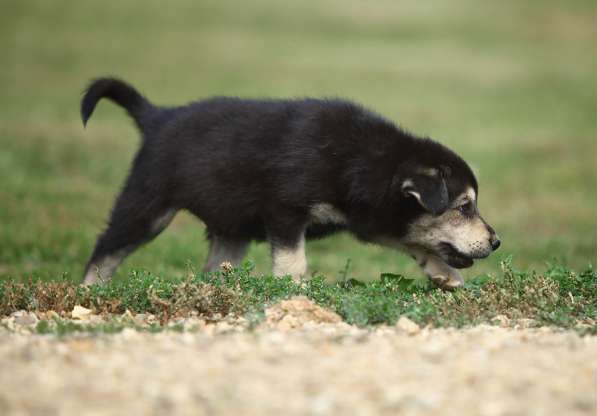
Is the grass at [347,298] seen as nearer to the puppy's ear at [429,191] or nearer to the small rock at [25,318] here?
the small rock at [25,318]

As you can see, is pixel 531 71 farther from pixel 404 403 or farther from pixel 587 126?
pixel 404 403

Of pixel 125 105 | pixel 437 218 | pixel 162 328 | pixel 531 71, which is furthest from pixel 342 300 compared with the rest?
pixel 531 71

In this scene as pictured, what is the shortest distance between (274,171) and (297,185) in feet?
0.96

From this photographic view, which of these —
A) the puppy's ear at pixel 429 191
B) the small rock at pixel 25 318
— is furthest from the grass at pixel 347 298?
the puppy's ear at pixel 429 191

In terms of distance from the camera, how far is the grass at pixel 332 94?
684cm

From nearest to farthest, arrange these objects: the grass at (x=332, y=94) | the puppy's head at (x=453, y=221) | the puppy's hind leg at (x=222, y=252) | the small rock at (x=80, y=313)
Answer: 1. the small rock at (x=80, y=313)
2. the grass at (x=332, y=94)
3. the puppy's head at (x=453, y=221)
4. the puppy's hind leg at (x=222, y=252)

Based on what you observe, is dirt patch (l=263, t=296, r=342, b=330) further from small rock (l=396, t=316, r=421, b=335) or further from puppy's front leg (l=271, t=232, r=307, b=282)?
puppy's front leg (l=271, t=232, r=307, b=282)

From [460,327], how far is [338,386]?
1782mm

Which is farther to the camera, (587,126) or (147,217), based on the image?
(587,126)

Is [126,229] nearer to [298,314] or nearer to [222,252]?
[222,252]

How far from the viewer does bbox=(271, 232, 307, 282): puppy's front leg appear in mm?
7070

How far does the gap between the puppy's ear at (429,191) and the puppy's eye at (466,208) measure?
14.3 inches

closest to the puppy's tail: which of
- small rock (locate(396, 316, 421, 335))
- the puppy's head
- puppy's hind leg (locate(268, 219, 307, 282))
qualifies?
puppy's hind leg (locate(268, 219, 307, 282))

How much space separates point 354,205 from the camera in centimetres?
721
